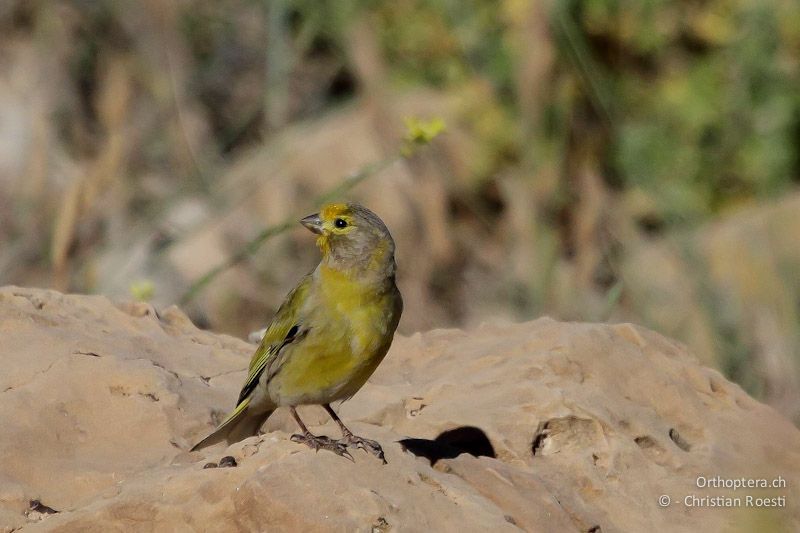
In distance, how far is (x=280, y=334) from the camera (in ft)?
15.7

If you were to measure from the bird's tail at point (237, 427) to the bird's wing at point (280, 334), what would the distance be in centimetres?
5

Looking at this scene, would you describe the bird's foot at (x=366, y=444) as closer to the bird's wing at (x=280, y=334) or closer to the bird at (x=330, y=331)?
the bird at (x=330, y=331)

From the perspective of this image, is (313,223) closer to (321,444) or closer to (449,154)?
(321,444)

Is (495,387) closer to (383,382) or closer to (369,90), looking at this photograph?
(383,382)

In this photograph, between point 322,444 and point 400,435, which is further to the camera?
point 400,435

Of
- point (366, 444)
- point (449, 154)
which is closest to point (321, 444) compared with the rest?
point (366, 444)

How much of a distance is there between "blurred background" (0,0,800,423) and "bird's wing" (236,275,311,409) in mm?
1485

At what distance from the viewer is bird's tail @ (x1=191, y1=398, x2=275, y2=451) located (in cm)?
439

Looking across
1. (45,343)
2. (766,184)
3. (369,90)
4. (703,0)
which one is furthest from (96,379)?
(703,0)

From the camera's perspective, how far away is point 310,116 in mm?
12000

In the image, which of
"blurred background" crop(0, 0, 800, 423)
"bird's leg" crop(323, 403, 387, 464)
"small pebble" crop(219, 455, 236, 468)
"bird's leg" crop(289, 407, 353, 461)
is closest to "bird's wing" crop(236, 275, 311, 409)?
"bird's leg" crop(323, 403, 387, 464)

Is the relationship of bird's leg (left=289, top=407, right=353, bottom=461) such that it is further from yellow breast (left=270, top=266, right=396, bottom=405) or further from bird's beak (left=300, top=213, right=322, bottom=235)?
bird's beak (left=300, top=213, right=322, bottom=235)

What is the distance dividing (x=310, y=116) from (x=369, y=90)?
5226mm

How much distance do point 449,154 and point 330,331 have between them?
359cm
